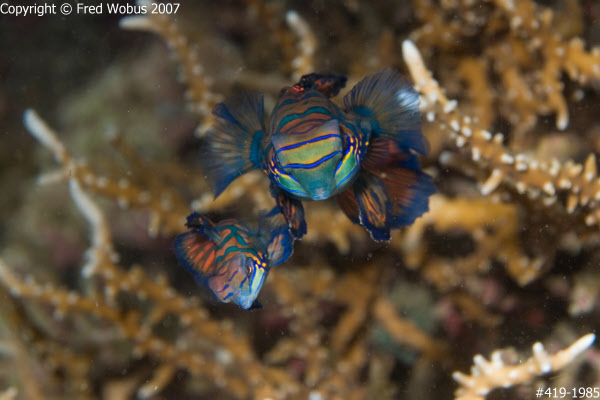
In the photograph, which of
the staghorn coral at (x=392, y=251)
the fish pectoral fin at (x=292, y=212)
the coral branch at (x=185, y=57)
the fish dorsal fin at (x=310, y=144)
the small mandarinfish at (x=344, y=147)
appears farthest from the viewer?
the coral branch at (x=185, y=57)

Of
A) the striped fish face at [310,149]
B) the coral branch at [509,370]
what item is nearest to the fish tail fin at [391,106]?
the striped fish face at [310,149]

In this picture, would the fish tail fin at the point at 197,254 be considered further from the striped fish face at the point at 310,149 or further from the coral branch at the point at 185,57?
the coral branch at the point at 185,57

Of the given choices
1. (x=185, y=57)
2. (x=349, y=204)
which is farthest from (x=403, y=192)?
(x=185, y=57)

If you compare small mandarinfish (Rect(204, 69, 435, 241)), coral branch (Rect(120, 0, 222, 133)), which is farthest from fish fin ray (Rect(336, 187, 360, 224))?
coral branch (Rect(120, 0, 222, 133))

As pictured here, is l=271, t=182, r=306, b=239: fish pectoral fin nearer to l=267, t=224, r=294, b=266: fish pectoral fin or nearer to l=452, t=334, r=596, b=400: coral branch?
l=267, t=224, r=294, b=266: fish pectoral fin

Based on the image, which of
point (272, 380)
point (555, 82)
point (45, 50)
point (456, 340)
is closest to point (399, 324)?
point (456, 340)

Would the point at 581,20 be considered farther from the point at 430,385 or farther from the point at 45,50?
the point at 45,50
